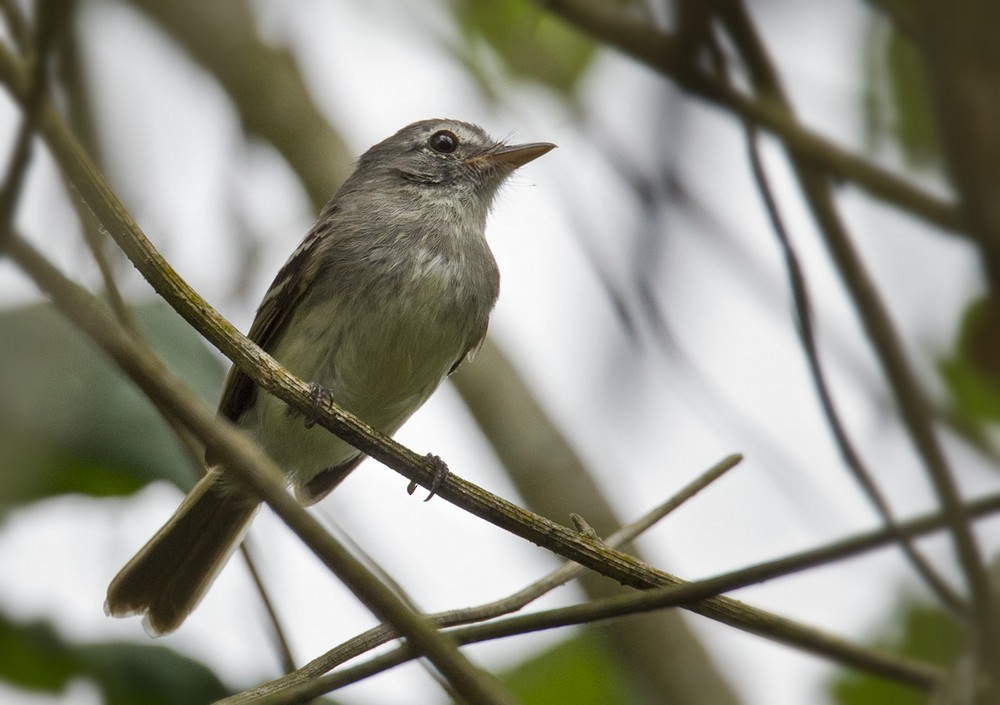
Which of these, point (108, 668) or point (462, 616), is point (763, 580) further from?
point (108, 668)

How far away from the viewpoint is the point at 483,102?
164 inches

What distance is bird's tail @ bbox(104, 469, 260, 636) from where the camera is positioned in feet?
14.1

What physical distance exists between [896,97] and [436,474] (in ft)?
5.68

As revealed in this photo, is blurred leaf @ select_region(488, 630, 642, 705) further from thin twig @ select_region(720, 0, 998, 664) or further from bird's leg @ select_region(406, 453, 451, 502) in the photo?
thin twig @ select_region(720, 0, 998, 664)

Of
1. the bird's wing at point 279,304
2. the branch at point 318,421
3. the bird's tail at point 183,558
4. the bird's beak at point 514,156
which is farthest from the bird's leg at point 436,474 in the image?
the bird's beak at point 514,156

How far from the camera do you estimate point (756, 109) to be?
7.77 feet

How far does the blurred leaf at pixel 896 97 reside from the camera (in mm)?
3285

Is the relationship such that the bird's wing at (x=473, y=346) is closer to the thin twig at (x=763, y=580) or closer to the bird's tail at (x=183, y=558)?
the bird's tail at (x=183, y=558)

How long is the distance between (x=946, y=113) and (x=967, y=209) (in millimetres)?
127

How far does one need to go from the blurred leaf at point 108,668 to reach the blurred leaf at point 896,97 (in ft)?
7.38

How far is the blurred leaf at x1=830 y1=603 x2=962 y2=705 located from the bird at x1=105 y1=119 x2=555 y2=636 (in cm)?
182

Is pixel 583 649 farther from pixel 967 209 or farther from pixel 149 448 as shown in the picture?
pixel 967 209

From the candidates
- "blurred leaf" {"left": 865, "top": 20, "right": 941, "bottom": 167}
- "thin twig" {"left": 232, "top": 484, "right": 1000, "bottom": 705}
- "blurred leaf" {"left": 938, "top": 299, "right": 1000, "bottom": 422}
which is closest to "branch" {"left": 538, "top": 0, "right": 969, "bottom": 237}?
"blurred leaf" {"left": 938, "top": 299, "right": 1000, "bottom": 422}

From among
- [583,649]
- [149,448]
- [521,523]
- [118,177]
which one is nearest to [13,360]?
[149,448]
